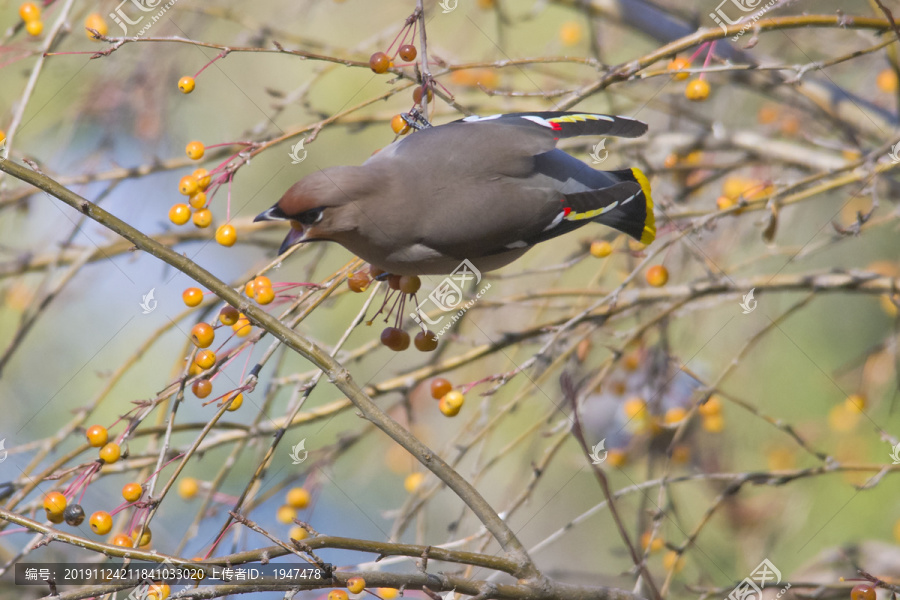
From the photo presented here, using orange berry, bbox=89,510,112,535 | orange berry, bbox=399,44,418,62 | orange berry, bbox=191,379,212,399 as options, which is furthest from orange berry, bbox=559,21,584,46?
orange berry, bbox=89,510,112,535

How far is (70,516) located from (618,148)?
2.16m

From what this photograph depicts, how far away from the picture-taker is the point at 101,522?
1983 mm

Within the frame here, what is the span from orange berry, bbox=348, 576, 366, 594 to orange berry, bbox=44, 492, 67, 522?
835 millimetres

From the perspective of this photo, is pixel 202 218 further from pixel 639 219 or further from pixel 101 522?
pixel 639 219

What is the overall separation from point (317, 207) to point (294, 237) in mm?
102

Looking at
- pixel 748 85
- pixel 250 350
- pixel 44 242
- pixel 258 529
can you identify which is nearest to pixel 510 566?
pixel 258 529

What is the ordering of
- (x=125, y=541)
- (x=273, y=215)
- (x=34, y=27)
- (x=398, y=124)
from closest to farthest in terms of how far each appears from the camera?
(x=125, y=541) < (x=273, y=215) < (x=398, y=124) < (x=34, y=27)

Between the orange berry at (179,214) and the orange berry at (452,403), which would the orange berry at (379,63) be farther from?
the orange berry at (452,403)

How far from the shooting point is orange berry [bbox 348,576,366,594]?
1.37 meters

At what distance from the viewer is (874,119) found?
361 cm

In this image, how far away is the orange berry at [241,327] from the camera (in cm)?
207

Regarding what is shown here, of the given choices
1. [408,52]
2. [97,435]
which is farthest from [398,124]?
[97,435]

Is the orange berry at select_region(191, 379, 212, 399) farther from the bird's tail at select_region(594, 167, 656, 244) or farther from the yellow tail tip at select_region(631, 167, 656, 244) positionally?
the yellow tail tip at select_region(631, 167, 656, 244)

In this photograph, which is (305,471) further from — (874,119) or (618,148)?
A: (874,119)
